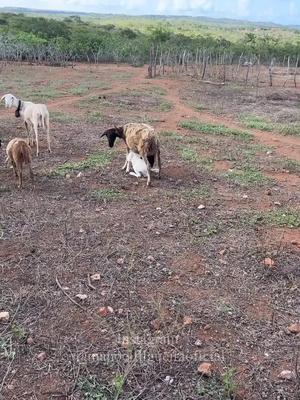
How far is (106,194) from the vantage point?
26.0 ft

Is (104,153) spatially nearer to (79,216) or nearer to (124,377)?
(79,216)

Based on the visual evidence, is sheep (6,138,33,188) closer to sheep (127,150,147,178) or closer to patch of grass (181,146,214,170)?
sheep (127,150,147,178)

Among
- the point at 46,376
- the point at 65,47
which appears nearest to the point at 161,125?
the point at 46,376

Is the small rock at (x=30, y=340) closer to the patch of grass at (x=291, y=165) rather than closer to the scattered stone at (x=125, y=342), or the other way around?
the scattered stone at (x=125, y=342)

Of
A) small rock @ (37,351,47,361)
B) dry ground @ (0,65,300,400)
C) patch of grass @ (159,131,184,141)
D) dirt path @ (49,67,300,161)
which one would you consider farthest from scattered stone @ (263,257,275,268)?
patch of grass @ (159,131,184,141)

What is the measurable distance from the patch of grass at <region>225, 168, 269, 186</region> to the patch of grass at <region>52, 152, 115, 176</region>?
2.66 meters

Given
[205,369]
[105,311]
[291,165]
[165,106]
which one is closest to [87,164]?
A: [291,165]

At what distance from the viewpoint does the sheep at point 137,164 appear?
342 inches

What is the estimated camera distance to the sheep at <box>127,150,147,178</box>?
869cm

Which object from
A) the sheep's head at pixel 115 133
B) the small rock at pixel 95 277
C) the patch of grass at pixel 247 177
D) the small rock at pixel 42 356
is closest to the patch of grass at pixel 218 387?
the small rock at pixel 42 356

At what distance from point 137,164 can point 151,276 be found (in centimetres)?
362

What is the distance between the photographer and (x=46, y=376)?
3.99 m

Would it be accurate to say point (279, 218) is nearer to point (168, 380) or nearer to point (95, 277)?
point (95, 277)

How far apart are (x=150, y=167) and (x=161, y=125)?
17.3 feet
